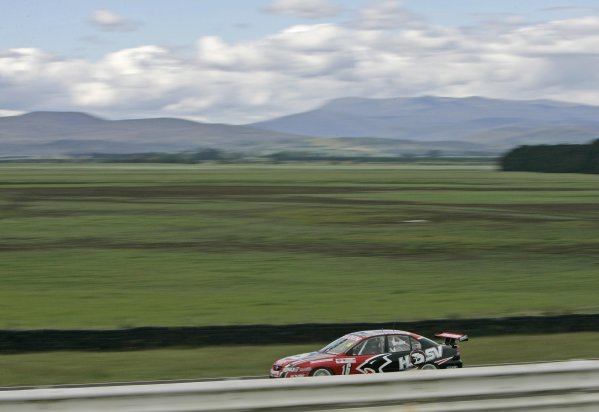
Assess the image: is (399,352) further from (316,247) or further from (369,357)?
(316,247)

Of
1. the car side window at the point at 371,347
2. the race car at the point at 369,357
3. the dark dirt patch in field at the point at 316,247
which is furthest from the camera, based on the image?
the dark dirt patch in field at the point at 316,247

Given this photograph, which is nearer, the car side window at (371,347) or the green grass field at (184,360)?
the car side window at (371,347)

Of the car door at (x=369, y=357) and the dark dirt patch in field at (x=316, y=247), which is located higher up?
the dark dirt patch in field at (x=316, y=247)

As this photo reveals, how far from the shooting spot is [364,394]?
396 inches

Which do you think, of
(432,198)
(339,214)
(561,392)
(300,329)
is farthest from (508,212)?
(561,392)

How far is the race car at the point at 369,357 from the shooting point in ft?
53.4

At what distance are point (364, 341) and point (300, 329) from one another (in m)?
4.41

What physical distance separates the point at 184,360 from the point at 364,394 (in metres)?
10.2

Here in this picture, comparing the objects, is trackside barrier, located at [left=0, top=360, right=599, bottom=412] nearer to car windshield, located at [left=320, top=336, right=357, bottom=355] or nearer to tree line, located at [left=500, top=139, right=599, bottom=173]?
car windshield, located at [left=320, top=336, right=357, bottom=355]

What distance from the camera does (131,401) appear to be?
9.51 metres

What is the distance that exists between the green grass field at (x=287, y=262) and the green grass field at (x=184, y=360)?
3224 mm

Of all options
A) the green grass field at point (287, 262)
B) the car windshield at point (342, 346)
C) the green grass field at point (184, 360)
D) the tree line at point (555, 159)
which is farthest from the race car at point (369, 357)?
Result: the tree line at point (555, 159)

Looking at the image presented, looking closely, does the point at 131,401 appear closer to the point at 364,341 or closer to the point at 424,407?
the point at 424,407

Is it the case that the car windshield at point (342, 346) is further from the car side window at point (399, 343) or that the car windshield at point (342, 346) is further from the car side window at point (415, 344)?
the car side window at point (415, 344)
